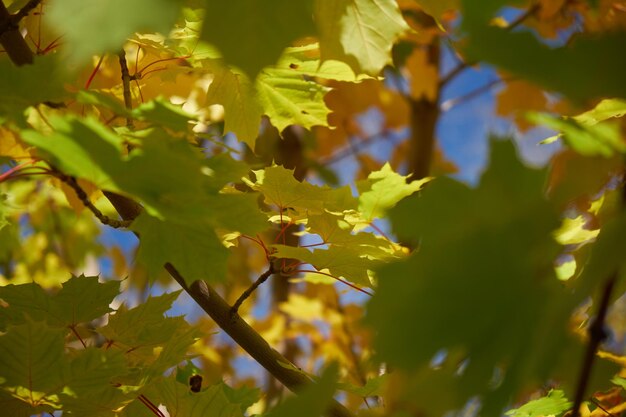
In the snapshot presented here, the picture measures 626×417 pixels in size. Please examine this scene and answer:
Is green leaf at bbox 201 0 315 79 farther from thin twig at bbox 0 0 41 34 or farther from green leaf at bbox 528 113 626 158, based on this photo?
thin twig at bbox 0 0 41 34

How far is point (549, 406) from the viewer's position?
668mm

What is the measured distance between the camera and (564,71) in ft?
1.12

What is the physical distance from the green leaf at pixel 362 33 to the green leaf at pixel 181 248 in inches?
9.2

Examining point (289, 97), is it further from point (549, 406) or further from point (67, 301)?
point (549, 406)

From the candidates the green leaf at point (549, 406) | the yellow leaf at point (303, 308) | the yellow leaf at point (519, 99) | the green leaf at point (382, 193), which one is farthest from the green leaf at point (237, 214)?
the yellow leaf at point (519, 99)

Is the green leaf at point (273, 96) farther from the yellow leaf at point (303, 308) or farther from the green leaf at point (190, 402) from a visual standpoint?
the yellow leaf at point (303, 308)

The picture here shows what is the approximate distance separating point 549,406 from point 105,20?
0.57 metres

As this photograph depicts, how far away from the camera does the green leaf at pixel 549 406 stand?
2.17ft

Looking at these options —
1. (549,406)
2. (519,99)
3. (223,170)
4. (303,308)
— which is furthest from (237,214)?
(519,99)

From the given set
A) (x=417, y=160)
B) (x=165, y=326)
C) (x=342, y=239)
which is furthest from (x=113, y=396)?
(x=417, y=160)

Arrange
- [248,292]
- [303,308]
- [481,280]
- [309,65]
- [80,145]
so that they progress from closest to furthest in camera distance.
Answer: [481,280]
[80,145]
[248,292]
[309,65]
[303,308]

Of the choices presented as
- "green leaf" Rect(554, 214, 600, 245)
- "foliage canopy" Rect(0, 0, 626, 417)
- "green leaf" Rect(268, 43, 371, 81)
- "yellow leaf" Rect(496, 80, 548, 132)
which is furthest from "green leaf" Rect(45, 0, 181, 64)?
"yellow leaf" Rect(496, 80, 548, 132)

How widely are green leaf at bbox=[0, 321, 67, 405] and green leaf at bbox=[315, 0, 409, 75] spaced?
38 cm

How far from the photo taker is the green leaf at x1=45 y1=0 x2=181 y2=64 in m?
0.37
